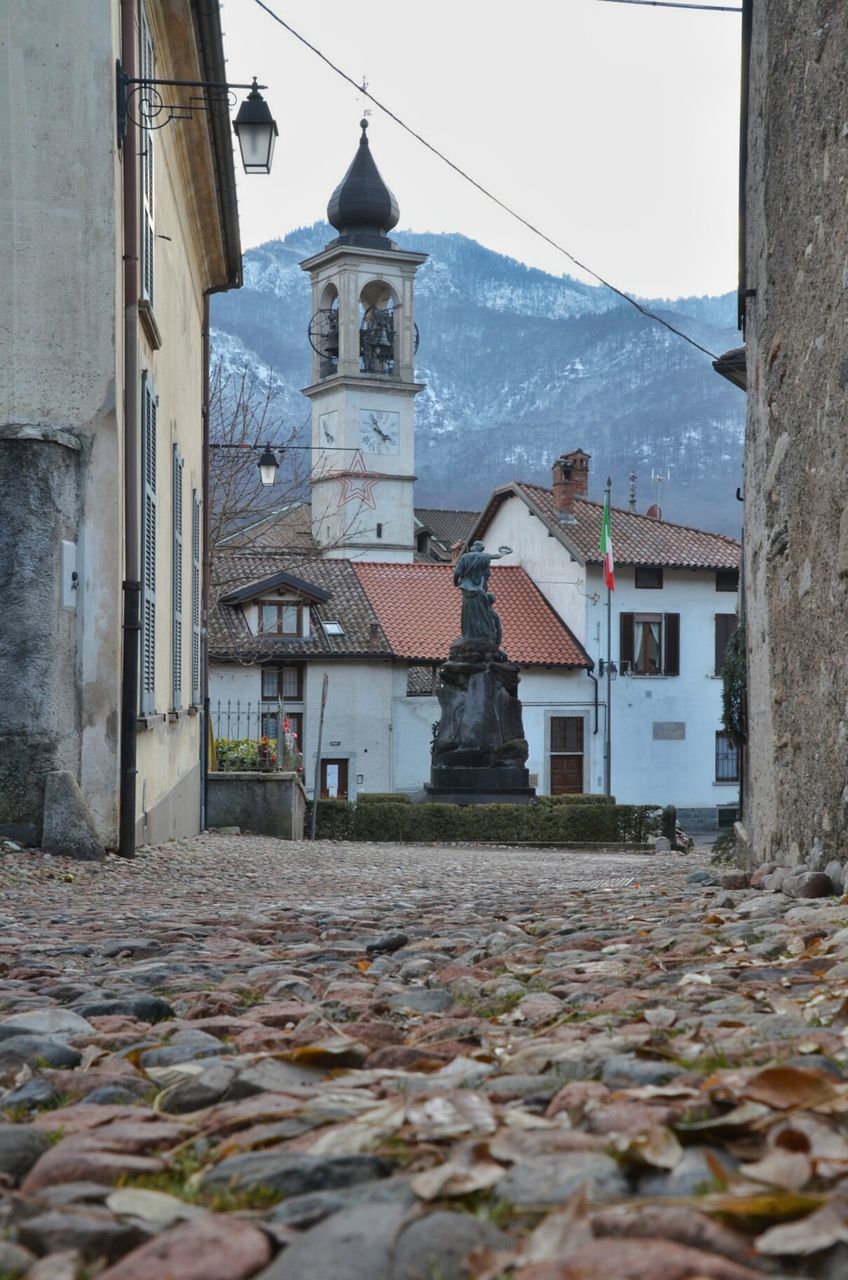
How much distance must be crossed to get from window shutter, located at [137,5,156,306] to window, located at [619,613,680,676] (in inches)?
1288

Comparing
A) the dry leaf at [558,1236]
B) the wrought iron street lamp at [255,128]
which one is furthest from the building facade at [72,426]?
the dry leaf at [558,1236]

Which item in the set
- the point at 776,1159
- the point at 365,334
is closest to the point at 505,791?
the point at 776,1159

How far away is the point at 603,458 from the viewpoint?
163m

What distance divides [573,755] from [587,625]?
11.7ft

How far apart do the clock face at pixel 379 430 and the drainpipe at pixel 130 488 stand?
2102 inches

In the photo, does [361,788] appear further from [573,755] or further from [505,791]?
[505,791]

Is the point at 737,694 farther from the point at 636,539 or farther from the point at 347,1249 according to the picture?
the point at 636,539

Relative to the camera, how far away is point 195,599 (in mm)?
16578

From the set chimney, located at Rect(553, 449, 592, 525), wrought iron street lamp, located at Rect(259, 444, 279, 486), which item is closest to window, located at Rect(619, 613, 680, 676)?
chimney, located at Rect(553, 449, 592, 525)

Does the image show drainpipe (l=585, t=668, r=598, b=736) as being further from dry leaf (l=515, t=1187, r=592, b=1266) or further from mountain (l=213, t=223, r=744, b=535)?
mountain (l=213, t=223, r=744, b=535)

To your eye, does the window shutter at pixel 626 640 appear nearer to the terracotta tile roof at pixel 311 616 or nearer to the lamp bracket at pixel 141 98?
the terracotta tile roof at pixel 311 616

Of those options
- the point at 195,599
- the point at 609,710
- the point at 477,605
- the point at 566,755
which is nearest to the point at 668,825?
the point at 477,605

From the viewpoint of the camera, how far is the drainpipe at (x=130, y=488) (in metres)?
8.87

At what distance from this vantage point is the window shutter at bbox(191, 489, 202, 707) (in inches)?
635
